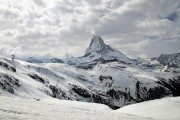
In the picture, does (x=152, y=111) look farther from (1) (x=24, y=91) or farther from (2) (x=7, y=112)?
(1) (x=24, y=91)

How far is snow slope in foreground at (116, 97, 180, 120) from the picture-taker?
3117cm

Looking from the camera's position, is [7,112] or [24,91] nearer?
[7,112]

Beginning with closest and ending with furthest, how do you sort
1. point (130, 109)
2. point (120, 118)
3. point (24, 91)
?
1. point (120, 118)
2. point (130, 109)
3. point (24, 91)

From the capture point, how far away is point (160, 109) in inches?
1344

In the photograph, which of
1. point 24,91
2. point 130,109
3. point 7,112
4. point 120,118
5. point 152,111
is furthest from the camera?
point 24,91

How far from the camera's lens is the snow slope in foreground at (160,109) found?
31172 millimetres

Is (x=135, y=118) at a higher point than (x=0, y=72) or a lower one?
lower

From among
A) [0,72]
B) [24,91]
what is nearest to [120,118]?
[24,91]

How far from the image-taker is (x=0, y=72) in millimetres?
164125

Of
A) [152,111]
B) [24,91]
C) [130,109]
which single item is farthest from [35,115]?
[24,91]

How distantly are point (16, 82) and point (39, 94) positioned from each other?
16.1 metres

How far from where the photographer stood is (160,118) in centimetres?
3059

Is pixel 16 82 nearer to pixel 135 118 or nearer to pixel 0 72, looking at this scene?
pixel 0 72

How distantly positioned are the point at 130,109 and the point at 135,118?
438 inches
